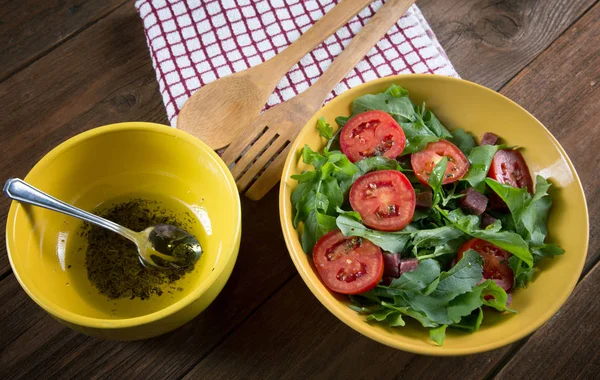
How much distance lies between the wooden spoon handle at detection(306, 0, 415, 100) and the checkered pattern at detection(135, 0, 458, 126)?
0.04 m

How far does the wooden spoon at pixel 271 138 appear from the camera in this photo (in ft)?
3.56

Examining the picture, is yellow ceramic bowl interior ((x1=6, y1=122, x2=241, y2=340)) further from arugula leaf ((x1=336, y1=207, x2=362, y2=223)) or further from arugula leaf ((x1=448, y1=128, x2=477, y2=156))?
arugula leaf ((x1=448, y1=128, x2=477, y2=156))

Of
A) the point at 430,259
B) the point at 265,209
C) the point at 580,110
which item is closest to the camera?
the point at 430,259

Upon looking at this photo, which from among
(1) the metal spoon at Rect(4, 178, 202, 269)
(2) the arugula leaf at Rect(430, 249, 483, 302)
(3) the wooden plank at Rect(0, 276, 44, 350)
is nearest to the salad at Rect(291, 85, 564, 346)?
(2) the arugula leaf at Rect(430, 249, 483, 302)

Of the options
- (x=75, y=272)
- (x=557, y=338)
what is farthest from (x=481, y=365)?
(x=75, y=272)

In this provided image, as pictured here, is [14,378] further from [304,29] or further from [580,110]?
[580,110]

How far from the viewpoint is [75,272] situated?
3.33ft

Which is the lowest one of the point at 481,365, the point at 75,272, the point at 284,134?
the point at 481,365

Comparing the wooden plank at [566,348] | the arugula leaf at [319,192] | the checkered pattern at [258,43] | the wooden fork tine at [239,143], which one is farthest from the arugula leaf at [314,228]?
the wooden plank at [566,348]

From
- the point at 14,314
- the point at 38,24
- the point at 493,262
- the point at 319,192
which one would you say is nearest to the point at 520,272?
the point at 493,262

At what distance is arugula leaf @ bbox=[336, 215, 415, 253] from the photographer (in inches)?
35.4

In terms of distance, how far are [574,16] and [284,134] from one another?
77 centimetres

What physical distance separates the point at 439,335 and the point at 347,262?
0.18 meters

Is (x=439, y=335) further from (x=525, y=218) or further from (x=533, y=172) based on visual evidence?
(x=533, y=172)
